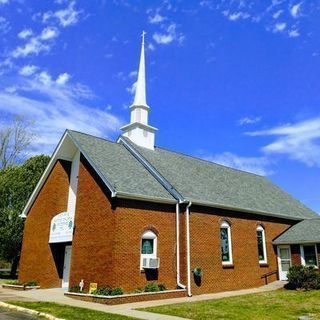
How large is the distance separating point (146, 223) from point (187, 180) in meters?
5.38

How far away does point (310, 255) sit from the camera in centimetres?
2297

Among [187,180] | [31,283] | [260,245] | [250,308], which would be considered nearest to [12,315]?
[250,308]

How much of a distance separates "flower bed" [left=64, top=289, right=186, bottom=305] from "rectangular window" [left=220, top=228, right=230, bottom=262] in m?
4.49

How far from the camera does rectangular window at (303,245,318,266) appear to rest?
22719 mm

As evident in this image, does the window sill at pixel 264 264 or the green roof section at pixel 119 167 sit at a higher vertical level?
the green roof section at pixel 119 167

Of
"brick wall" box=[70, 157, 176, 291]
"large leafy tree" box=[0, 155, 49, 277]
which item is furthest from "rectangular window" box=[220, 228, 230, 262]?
"large leafy tree" box=[0, 155, 49, 277]

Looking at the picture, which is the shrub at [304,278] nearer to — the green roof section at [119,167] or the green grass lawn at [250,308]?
the green grass lawn at [250,308]

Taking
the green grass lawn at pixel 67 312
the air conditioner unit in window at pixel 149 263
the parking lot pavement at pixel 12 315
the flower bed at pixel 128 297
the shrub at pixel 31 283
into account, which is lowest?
the parking lot pavement at pixel 12 315

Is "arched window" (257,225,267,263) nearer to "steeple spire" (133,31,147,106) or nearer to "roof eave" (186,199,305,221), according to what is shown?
"roof eave" (186,199,305,221)

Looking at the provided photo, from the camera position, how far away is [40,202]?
23469 mm

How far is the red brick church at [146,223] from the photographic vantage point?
56.1 feet

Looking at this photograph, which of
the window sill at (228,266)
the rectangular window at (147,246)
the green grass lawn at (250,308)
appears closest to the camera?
the green grass lawn at (250,308)

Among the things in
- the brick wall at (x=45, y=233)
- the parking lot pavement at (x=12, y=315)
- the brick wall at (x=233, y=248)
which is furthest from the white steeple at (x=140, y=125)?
the parking lot pavement at (x=12, y=315)

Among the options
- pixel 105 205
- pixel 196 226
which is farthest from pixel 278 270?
pixel 105 205
